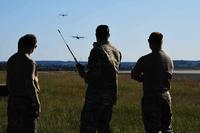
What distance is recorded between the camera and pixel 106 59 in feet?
30.5

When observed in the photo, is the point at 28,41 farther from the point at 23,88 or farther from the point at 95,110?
the point at 95,110

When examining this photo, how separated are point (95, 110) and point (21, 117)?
1096mm

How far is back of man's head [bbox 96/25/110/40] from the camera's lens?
9.35 m

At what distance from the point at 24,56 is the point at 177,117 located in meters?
7.29

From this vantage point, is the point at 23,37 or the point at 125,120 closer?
the point at 23,37

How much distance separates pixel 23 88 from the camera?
892 centimetres

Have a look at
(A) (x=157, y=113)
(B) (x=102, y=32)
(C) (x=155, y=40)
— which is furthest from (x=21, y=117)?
Result: (C) (x=155, y=40)

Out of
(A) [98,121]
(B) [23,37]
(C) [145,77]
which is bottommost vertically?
(A) [98,121]

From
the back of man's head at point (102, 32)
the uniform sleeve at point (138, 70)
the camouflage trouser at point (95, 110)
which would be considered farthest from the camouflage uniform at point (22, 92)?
the uniform sleeve at point (138, 70)

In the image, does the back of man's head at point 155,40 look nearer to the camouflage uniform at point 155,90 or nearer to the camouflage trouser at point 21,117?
the camouflage uniform at point 155,90

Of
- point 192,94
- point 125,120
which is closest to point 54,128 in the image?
point 125,120

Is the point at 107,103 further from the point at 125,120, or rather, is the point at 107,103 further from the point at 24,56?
the point at 125,120

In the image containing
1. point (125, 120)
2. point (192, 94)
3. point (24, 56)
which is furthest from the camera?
point (192, 94)

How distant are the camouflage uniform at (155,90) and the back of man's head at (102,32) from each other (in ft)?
2.02
